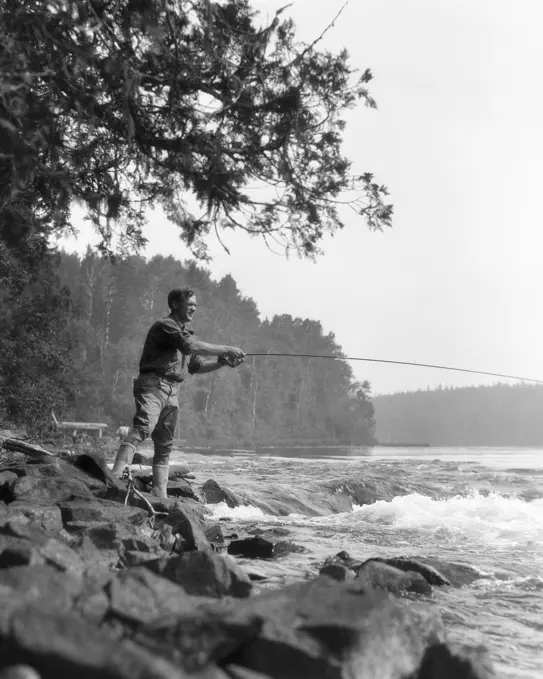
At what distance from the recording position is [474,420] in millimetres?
176125

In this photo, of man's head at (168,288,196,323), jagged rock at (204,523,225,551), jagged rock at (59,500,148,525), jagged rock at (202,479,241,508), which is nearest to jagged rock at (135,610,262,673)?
jagged rock at (59,500,148,525)

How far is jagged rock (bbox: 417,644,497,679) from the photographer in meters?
2.76

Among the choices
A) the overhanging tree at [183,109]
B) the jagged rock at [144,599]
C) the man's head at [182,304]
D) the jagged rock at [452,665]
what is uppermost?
the overhanging tree at [183,109]

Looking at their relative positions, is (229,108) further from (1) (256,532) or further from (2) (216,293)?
(2) (216,293)

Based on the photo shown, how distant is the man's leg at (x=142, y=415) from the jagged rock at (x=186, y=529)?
1315 mm

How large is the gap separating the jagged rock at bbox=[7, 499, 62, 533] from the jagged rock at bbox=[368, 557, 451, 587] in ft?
7.57

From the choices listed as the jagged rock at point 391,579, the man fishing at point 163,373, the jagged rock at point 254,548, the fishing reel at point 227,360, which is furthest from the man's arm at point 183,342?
the jagged rock at point 391,579

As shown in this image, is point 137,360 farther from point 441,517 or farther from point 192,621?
point 192,621

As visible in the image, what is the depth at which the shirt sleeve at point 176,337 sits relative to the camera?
7.01m

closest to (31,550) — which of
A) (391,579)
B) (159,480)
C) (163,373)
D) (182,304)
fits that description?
(391,579)

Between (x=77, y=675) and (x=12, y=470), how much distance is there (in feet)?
18.3

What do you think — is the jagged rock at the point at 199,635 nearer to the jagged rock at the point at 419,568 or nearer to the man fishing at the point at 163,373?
the jagged rock at the point at 419,568

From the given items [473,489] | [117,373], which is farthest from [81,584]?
[117,373]

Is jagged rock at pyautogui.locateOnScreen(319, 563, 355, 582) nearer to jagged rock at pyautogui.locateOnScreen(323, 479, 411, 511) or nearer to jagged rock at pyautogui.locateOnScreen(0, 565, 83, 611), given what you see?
jagged rock at pyautogui.locateOnScreen(0, 565, 83, 611)
